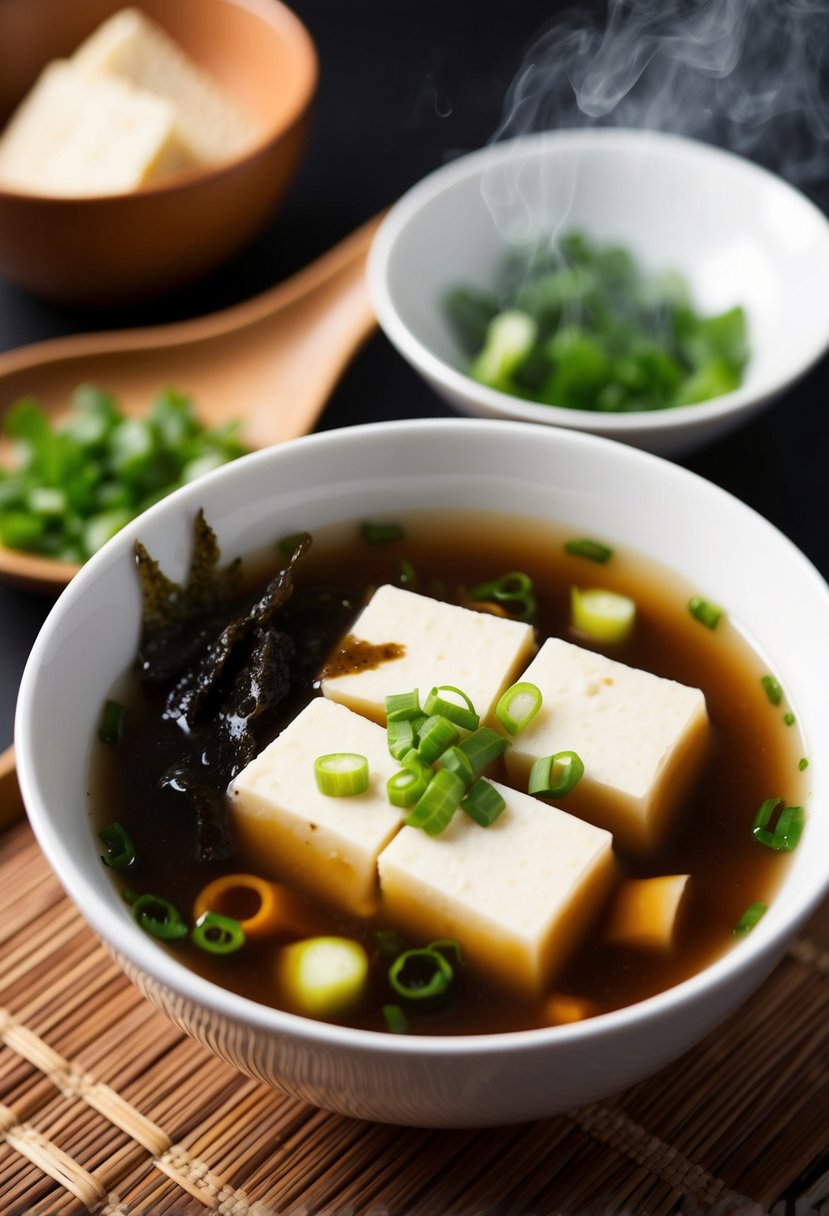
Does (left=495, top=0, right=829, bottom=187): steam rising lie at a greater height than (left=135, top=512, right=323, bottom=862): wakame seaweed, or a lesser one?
A: greater

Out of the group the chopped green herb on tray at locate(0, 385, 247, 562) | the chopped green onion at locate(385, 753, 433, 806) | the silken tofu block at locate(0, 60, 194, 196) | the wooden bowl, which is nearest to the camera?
the chopped green onion at locate(385, 753, 433, 806)

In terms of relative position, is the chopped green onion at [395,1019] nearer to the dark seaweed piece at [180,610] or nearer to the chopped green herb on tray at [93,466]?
the dark seaweed piece at [180,610]

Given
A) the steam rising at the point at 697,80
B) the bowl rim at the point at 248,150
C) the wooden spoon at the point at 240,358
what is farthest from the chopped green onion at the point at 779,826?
the steam rising at the point at 697,80

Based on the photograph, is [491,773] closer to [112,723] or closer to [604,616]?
[604,616]

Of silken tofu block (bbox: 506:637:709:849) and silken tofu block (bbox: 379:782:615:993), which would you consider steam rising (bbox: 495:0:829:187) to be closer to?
silken tofu block (bbox: 506:637:709:849)

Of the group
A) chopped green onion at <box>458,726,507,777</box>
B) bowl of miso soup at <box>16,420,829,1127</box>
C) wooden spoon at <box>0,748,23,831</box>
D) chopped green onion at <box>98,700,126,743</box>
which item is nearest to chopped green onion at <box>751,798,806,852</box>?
bowl of miso soup at <box>16,420,829,1127</box>

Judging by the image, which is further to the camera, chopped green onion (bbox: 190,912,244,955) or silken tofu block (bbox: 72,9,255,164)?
silken tofu block (bbox: 72,9,255,164)
